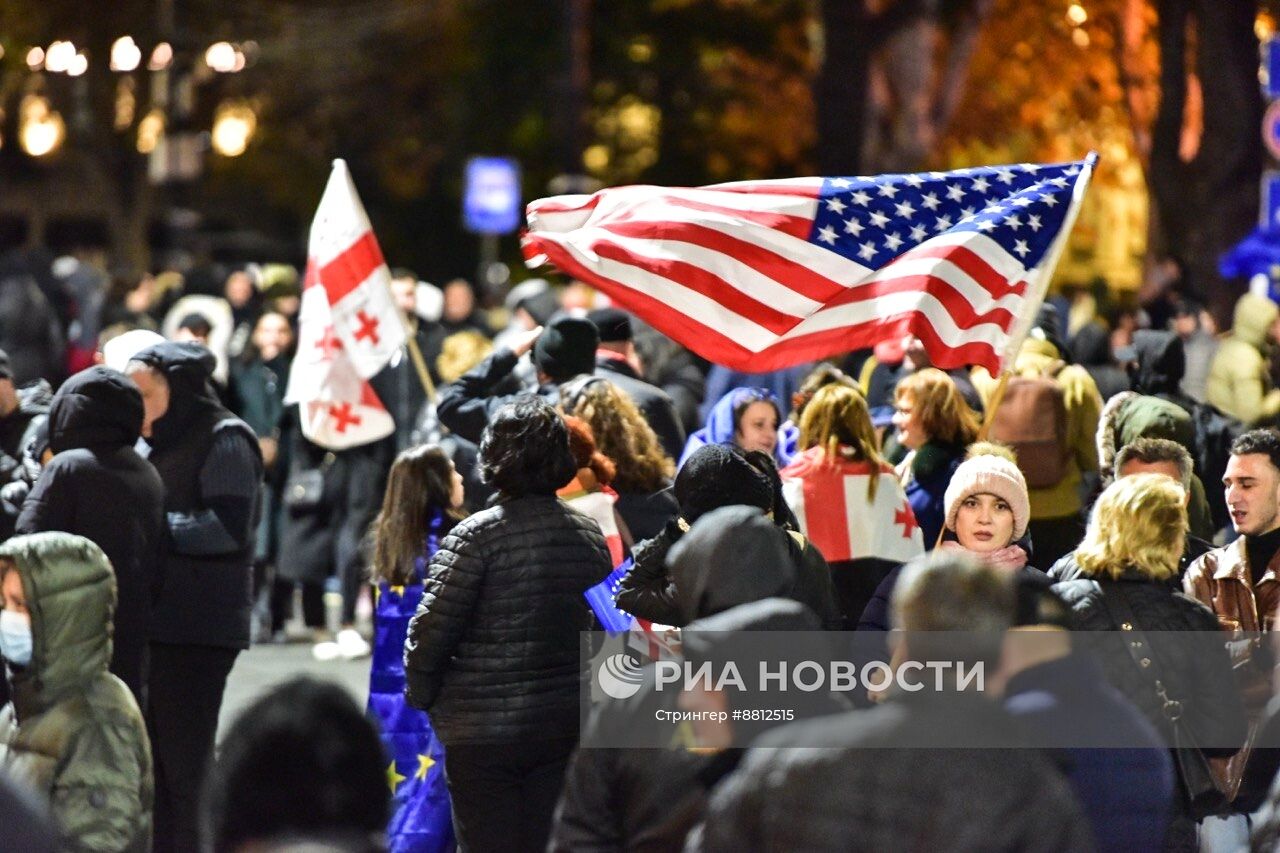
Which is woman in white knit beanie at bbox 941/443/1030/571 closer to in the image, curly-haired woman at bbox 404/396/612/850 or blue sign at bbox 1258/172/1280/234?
curly-haired woman at bbox 404/396/612/850

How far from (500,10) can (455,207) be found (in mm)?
5062

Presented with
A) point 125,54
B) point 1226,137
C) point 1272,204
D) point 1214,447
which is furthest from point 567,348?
point 125,54

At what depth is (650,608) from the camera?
6.91 meters

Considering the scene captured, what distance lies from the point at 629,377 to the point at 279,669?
12.2 feet

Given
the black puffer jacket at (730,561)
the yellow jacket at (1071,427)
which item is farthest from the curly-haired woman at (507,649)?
the yellow jacket at (1071,427)

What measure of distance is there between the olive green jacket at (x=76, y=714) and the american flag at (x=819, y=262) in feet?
9.40

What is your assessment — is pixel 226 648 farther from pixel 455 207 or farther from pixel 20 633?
pixel 455 207

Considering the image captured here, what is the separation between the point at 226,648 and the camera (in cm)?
859

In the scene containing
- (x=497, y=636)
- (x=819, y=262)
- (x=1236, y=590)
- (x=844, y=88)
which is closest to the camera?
(x=497, y=636)

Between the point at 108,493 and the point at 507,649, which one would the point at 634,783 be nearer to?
the point at 507,649

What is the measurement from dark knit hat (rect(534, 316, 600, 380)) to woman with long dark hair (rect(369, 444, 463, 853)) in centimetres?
111

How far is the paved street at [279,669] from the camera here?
12.4 metres

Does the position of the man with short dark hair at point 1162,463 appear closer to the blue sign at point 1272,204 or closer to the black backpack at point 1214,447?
the black backpack at point 1214,447

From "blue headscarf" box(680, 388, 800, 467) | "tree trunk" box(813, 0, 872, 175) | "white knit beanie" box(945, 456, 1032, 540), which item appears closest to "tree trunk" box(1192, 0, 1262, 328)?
"tree trunk" box(813, 0, 872, 175)
